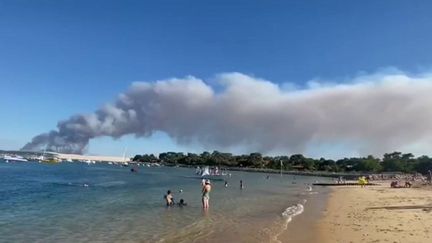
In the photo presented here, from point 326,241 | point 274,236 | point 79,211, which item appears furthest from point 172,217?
point 326,241

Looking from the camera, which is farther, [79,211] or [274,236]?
[79,211]

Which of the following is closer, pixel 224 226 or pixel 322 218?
pixel 224 226

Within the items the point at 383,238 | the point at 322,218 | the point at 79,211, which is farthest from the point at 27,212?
the point at 383,238

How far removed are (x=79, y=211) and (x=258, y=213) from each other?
13.8 meters

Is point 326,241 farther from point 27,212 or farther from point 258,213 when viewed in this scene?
point 27,212

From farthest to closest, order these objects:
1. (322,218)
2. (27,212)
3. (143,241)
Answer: (27,212), (322,218), (143,241)

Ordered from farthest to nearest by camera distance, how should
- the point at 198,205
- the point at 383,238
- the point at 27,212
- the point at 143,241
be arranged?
the point at 198,205, the point at 27,212, the point at 143,241, the point at 383,238

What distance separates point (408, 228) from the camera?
23.4 meters

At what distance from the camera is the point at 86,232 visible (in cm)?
2414

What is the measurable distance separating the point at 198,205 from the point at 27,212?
46.6ft

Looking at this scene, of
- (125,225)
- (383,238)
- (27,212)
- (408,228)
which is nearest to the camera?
(383,238)

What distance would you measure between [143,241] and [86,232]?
414 cm

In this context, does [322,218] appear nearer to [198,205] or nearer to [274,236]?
[274,236]

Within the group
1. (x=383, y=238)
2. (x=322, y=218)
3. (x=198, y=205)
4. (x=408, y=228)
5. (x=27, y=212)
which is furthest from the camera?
(x=198, y=205)
